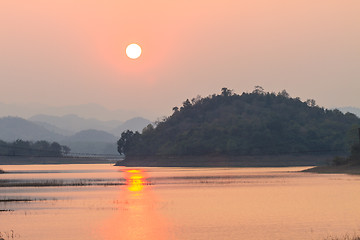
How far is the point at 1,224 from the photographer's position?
55500mm

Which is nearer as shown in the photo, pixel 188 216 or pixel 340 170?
pixel 188 216

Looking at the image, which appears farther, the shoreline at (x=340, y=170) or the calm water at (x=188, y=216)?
the shoreline at (x=340, y=170)

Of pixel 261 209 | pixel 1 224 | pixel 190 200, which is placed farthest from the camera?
pixel 190 200

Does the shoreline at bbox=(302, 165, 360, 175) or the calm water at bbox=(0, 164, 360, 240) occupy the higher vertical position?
the shoreline at bbox=(302, 165, 360, 175)

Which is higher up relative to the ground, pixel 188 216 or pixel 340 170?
pixel 340 170

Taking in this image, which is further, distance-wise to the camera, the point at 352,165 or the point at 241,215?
the point at 352,165

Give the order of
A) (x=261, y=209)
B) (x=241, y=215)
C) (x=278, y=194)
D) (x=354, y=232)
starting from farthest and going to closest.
Answer: (x=278, y=194), (x=261, y=209), (x=241, y=215), (x=354, y=232)

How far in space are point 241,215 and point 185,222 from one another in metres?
6.43

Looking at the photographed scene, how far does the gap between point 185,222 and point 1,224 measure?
15166 millimetres

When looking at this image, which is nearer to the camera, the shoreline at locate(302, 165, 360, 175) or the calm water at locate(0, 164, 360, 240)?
the calm water at locate(0, 164, 360, 240)

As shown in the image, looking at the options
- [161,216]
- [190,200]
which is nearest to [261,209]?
[161,216]

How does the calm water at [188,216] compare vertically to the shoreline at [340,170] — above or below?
below

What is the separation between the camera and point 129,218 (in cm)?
6047

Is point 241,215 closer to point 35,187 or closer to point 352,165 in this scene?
point 35,187
